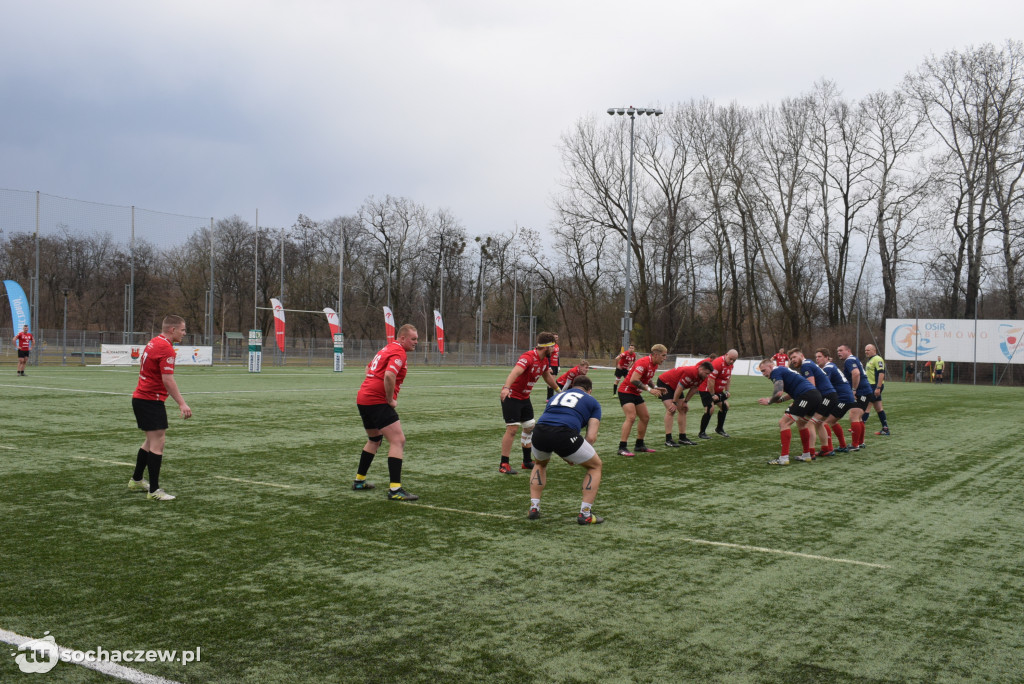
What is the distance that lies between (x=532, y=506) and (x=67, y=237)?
4554cm

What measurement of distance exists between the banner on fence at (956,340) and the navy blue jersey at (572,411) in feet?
149

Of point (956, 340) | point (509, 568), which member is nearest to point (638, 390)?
point (509, 568)

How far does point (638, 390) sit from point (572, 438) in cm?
548

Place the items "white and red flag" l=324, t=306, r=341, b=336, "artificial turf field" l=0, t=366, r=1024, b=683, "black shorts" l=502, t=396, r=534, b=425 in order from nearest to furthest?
1. "artificial turf field" l=0, t=366, r=1024, b=683
2. "black shorts" l=502, t=396, r=534, b=425
3. "white and red flag" l=324, t=306, r=341, b=336

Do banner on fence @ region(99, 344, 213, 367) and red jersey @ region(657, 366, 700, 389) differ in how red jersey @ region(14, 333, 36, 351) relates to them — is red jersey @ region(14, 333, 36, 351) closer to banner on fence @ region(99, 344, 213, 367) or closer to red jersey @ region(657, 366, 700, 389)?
banner on fence @ region(99, 344, 213, 367)

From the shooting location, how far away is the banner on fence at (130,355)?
40.3 metres

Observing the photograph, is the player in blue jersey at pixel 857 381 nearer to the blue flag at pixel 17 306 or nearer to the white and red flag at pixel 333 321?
the blue flag at pixel 17 306

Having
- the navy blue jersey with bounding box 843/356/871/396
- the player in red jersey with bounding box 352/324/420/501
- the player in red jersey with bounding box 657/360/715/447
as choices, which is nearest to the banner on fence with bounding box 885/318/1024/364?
the navy blue jersey with bounding box 843/356/871/396

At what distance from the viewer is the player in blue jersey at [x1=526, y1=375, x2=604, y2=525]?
7008 mm

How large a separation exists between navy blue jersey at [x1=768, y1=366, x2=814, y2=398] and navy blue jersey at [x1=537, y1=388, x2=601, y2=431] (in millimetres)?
5537

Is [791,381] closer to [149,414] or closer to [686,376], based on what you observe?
[686,376]

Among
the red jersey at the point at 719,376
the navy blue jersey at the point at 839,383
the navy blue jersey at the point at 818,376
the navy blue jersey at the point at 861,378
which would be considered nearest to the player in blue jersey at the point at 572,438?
the navy blue jersey at the point at 818,376

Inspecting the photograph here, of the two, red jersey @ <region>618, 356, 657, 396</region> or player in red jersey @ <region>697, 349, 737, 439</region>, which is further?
player in red jersey @ <region>697, 349, 737, 439</region>

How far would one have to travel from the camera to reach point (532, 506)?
764 centimetres
